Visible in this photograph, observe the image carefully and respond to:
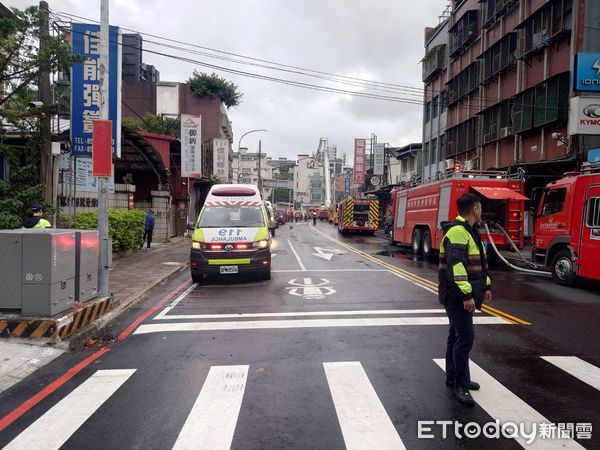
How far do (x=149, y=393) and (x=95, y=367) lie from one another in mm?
1223

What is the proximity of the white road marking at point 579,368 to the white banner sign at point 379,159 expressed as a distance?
46.4 metres

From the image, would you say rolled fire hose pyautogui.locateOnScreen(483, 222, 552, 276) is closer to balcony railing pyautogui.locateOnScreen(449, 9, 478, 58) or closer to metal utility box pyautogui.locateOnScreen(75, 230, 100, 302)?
metal utility box pyautogui.locateOnScreen(75, 230, 100, 302)

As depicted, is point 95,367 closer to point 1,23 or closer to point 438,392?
point 438,392

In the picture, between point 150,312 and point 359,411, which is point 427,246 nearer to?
point 150,312

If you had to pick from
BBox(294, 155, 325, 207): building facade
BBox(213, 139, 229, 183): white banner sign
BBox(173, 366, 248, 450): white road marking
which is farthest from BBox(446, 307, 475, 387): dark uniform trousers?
BBox(294, 155, 325, 207): building facade

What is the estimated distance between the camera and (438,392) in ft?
14.4

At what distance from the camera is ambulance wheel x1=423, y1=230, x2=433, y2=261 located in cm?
1689

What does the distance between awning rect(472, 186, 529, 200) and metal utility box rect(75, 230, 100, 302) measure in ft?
36.7

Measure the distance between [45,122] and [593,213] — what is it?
1408 cm

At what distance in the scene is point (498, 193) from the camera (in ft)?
45.4

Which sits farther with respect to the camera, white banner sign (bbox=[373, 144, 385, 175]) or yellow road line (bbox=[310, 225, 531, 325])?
white banner sign (bbox=[373, 144, 385, 175])

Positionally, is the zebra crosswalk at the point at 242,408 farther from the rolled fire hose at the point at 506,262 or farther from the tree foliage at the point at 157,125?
the tree foliage at the point at 157,125

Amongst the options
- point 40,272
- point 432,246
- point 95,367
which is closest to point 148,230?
point 432,246
